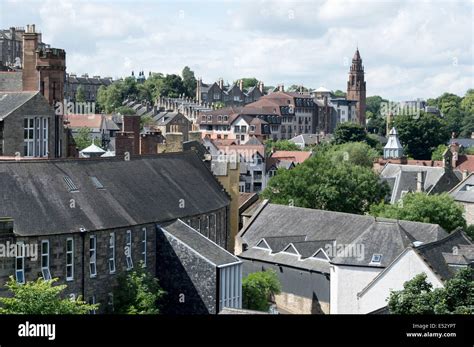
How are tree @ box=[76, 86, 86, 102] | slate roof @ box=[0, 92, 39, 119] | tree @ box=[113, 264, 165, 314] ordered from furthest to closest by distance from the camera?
tree @ box=[76, 86, 86, 102] < slate roof @ box=[0, 92, 39, 119] < tree @ box=[113, 264, 165, 314]

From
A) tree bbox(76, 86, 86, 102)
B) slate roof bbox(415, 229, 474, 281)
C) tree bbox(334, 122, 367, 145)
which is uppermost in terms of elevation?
tree bbox(76, 86, 86, 102)

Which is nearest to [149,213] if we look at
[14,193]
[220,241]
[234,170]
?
[14,193]

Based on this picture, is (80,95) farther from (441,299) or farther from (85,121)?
(441,299)

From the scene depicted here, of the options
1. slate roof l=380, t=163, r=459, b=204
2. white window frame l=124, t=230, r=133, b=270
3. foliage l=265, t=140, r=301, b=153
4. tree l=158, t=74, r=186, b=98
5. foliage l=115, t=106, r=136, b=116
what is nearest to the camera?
white window frame l=124, t=230, r=133, b=270

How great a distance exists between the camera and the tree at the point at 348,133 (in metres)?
105

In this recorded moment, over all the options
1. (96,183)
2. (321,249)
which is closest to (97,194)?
(96,183)

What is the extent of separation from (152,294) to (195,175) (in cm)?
1158

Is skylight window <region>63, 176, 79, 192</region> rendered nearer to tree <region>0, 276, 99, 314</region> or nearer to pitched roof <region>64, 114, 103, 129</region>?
tree <region>0, 276, 99, 314</region>

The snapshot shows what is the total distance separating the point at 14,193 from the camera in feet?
92.5

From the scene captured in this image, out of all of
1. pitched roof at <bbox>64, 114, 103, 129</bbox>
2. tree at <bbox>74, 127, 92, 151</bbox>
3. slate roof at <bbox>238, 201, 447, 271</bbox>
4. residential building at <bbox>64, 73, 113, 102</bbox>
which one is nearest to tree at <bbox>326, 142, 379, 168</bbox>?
tree at <bbox>74, 127, 92, 151</bbox>

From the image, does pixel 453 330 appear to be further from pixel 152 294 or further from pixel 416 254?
pixel 416 254

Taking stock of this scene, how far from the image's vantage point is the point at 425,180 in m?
69.2

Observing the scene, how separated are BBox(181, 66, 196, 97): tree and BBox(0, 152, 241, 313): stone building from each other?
115 m

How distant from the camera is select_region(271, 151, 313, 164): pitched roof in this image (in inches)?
3553
